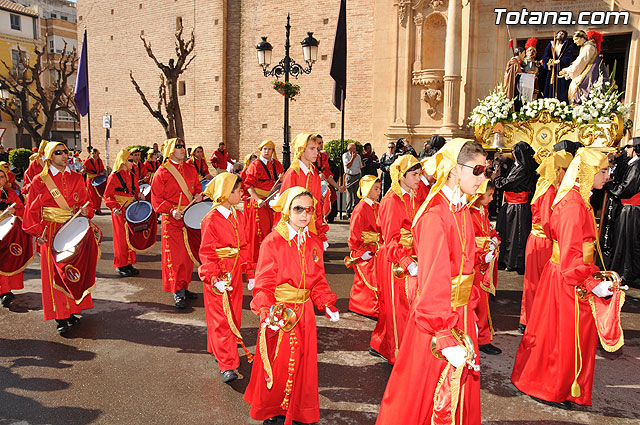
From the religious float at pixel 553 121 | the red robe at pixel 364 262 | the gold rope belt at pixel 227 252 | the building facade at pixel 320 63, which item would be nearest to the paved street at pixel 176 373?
the red robe at pixel 364 262

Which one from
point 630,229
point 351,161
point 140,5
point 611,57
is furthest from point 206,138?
point 630,229

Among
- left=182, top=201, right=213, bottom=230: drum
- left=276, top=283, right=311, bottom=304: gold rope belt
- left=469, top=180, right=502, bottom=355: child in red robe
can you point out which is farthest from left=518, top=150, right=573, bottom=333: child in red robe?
left=182, top=201, right=213, bottom=230: drum

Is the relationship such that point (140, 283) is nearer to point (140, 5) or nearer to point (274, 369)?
point (274, 369)

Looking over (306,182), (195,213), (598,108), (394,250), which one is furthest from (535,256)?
(598,108)

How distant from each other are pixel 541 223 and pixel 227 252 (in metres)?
3.70

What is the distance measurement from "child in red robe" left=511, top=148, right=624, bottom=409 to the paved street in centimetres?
27

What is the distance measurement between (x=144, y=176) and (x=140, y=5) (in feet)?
69.9

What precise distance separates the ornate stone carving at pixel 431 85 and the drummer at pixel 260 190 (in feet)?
31.3

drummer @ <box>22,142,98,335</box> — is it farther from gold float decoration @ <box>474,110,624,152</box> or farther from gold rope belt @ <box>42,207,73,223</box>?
gold float decoration @ <box>474,110,624,152</box>

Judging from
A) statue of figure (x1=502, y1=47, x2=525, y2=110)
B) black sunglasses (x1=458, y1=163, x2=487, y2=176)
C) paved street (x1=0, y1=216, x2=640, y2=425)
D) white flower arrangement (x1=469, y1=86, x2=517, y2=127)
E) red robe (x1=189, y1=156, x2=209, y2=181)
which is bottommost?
paved street (x1=0, y1=216, x2=640, y2=425)

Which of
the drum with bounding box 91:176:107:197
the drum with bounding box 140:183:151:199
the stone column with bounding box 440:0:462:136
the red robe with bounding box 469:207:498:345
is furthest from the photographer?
the stone column with bounding box 440:0:462:136

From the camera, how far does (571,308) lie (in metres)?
4.55

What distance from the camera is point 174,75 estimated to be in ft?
78.5

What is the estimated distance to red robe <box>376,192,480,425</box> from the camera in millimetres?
3094
